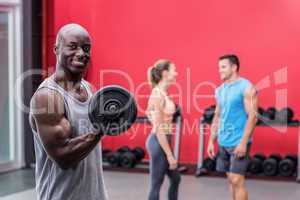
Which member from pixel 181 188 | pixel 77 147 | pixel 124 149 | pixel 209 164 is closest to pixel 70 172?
pixel 77 147

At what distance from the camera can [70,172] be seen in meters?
1.49

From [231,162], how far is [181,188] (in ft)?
4.58

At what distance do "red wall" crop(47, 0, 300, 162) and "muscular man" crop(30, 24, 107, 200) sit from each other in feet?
13.8

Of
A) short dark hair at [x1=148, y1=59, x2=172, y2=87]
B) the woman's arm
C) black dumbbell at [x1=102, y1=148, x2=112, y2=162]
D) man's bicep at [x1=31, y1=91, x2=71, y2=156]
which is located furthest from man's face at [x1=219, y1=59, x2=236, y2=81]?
black dumbbell at [x1=102, y1=148, x2=112, y2=162]

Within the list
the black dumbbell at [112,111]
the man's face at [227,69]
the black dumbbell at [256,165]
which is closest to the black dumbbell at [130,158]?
the black dumbbell at [256,165]

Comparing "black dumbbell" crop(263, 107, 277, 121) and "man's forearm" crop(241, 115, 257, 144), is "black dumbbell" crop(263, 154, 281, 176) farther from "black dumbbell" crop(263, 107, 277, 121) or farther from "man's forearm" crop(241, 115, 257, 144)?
"man's forearm" crop(241, 115, 257, 144)

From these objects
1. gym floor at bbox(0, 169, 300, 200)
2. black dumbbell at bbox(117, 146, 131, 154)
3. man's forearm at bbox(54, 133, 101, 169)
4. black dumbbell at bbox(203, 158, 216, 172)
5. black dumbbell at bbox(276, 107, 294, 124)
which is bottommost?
gym floor at bbox(0, 169, 300, 200)

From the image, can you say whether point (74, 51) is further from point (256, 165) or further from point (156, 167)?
point (256, 165)

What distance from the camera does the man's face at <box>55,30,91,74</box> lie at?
1.45 m

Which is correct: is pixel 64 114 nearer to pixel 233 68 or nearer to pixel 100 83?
pixel 233 68

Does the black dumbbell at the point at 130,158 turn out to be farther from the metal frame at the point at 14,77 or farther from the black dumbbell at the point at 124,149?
the metal frame at the point at 14,77

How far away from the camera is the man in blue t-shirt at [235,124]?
3.39 metres

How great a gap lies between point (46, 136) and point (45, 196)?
0.23m

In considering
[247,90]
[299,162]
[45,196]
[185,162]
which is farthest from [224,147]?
[185,162]
